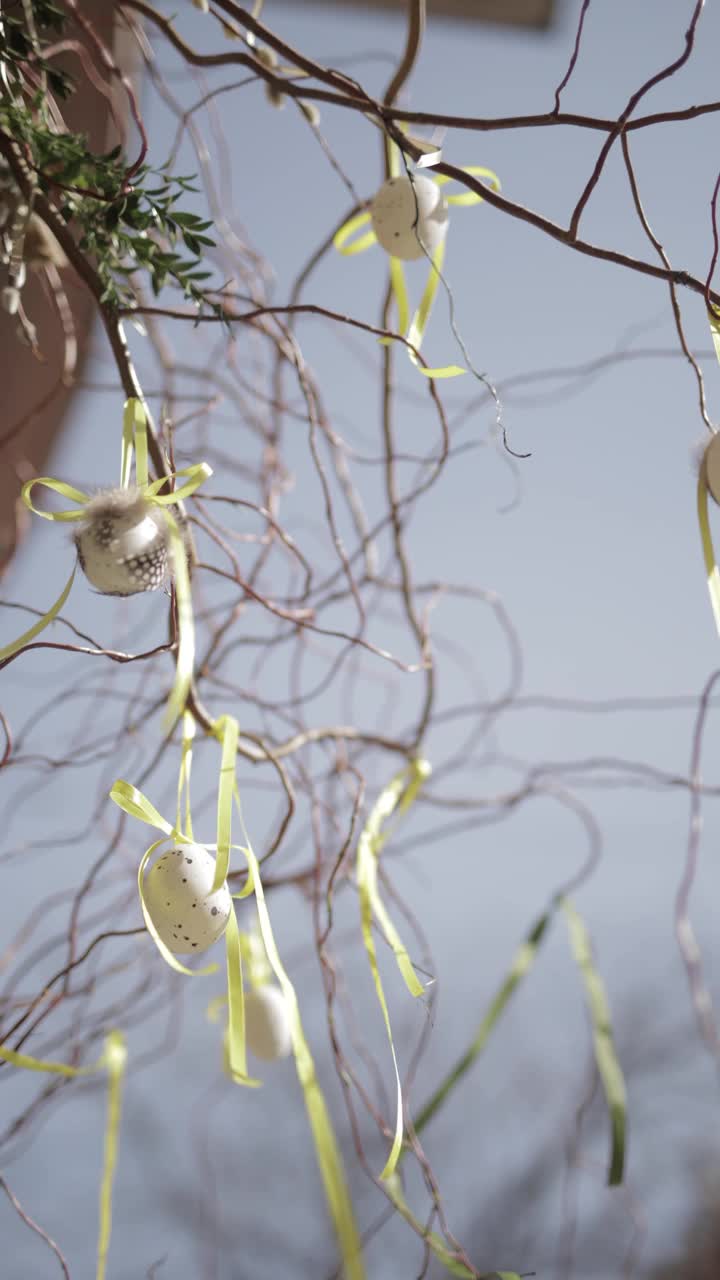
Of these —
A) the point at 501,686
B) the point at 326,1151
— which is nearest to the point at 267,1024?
the point at 326,1151

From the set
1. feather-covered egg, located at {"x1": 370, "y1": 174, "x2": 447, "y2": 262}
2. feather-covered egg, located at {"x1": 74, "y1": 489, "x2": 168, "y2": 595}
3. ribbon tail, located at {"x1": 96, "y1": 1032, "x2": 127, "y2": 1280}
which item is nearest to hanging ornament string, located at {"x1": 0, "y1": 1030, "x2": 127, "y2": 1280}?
ribbon tail, located at {"x1": 96, "y1": 1032, "x2": 127, "y2": 1280}

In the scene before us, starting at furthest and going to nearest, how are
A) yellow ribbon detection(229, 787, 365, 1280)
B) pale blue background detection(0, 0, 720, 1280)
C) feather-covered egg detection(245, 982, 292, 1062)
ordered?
pale blue background detection(0, 0, 720, 1280) < feather-covered egg detection(245, 982, 292, 1062) < yellow ribbon detection(229, 787, 365, 1280)

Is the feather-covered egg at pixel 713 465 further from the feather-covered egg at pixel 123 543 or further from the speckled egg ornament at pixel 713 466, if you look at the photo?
the feather-covered egg at pixel 123 543

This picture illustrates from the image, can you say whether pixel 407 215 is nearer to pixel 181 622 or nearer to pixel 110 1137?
pixel 181 622

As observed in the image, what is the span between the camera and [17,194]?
0.32 metres

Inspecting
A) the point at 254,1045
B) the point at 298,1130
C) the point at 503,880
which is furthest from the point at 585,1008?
the point at 254,1045

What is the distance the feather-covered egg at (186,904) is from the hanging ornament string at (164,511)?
40 mm

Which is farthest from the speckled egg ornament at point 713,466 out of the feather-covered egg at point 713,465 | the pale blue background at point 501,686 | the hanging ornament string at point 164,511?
the pale blue background at point 501,686

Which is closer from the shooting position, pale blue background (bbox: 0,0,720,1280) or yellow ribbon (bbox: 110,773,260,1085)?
yellow ribbon (bbox: 110,773,260,1085)

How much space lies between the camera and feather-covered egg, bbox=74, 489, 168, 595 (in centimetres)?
24

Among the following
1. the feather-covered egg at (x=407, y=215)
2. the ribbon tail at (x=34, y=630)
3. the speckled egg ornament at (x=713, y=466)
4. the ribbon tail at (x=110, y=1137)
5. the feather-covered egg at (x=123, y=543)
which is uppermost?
the feather-covered egg at (x=407, y=215)

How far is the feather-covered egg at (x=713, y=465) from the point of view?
0.25 m

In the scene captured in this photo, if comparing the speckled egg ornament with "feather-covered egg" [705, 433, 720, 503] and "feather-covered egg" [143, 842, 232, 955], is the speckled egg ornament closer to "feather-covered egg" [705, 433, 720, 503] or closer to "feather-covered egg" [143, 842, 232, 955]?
"feather-covered egg" [705, 433, 720, 503]

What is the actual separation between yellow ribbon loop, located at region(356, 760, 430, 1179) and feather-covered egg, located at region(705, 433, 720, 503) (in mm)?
134
